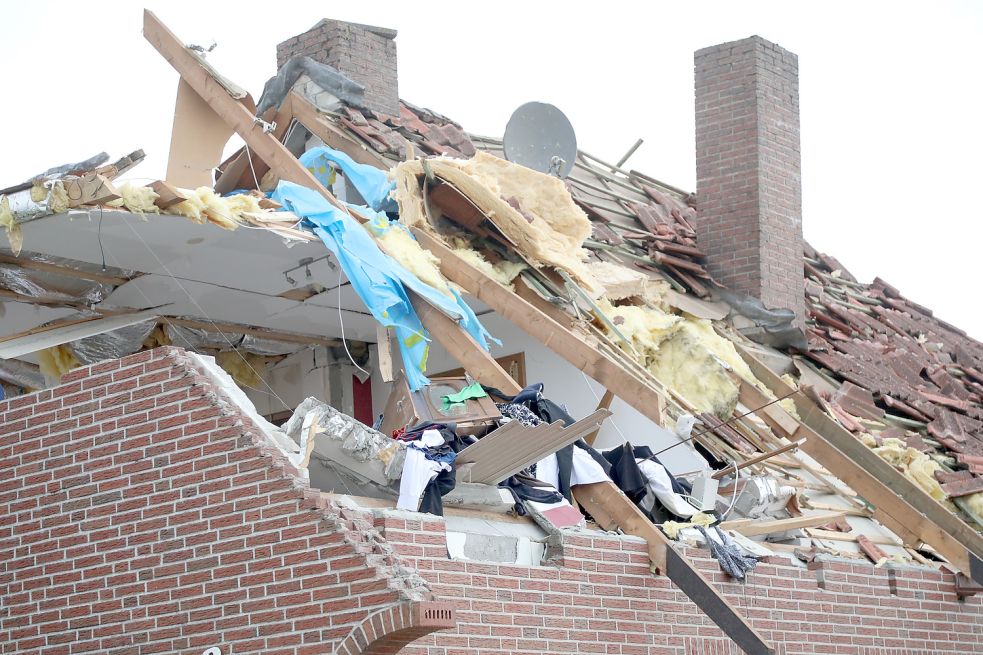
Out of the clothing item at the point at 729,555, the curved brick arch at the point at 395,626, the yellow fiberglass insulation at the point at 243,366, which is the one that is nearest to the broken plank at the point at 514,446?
the clothing item at the point at 729,555

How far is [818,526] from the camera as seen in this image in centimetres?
1334

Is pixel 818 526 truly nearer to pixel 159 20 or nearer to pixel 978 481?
pixel 978 481

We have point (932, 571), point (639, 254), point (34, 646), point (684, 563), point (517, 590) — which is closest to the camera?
point (34, 646)

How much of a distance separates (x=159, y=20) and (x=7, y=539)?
6.65 metres

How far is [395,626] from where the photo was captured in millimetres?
7988

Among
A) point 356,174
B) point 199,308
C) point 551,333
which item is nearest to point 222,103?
point 356,174

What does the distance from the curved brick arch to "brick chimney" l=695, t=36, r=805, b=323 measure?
32.0 feet

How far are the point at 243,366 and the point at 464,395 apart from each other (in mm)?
3784

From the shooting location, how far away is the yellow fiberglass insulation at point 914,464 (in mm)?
14453

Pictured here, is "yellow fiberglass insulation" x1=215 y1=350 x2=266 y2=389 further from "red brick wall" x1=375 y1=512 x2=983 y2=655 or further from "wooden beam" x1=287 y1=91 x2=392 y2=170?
"red brick wall" x1=375 y1=512 x2=983 y2=655

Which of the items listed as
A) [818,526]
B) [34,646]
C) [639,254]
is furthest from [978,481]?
[34,646]

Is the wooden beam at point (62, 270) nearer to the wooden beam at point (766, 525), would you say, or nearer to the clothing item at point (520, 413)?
the clothing item at point (520, 413)

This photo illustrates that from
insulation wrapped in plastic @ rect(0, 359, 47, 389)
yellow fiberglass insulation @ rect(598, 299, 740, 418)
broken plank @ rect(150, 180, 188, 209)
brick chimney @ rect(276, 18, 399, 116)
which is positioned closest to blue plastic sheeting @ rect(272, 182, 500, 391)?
broken plank @ rect(150, 180, 188, 209)

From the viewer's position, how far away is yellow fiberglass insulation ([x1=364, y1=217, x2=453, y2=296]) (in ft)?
40.6
